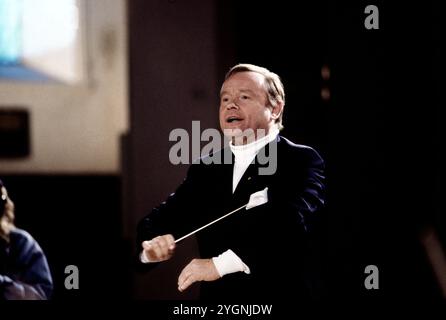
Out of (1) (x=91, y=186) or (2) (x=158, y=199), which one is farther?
(1) (x=91, y=186)

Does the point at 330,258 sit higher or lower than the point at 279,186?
lower

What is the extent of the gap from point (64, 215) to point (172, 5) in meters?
0.97

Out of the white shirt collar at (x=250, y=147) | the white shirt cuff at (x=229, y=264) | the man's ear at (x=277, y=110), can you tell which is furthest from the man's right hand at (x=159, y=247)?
the man's ear at (x=277, y=110)

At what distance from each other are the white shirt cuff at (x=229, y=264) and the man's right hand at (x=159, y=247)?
0.33ft

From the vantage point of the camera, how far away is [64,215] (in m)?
2.23

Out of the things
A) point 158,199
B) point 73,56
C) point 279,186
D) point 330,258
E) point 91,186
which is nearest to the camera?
point 279,186

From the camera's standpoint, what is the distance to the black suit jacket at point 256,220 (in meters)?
1.16

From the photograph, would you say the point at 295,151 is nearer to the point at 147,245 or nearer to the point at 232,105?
the point at 232,105

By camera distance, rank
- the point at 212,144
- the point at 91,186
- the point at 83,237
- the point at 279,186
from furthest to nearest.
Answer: the point at 91,186
the point at 83,237
the point at 212,144
the point at 279,186

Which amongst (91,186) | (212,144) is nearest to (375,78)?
(212,144)

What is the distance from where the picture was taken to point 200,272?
1198 millimetres

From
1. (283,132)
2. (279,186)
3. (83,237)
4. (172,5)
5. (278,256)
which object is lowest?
(83,237)

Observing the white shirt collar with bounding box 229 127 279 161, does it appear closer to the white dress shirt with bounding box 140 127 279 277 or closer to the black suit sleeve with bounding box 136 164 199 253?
the white dress shirt with bounding box 140 127 279 277

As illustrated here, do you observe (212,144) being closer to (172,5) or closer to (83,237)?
(172,5)
